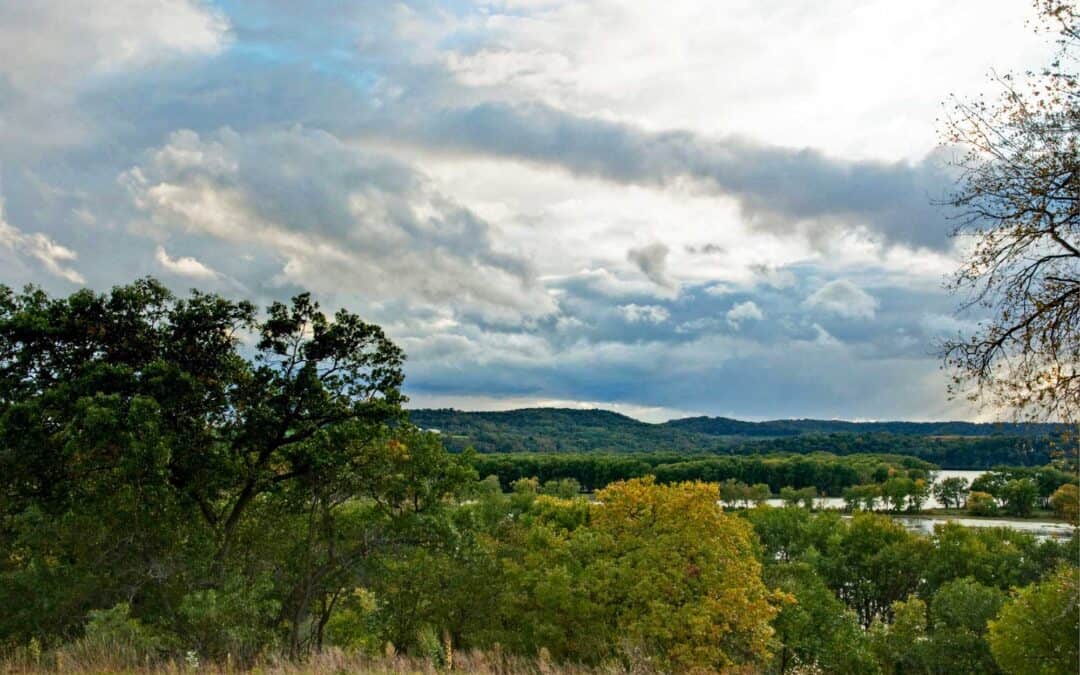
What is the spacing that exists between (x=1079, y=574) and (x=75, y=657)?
17098mm

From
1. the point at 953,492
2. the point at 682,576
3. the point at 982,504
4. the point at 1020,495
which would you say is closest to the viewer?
the point at 682,576

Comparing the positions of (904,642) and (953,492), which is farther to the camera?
(953,492)

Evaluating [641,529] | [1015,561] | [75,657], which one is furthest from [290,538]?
[1015,561]

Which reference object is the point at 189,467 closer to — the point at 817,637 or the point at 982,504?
the point at 817,637

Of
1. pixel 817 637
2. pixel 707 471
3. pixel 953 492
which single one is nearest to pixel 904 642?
pixel 817 637

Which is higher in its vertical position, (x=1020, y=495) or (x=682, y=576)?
(x=682, y=576)

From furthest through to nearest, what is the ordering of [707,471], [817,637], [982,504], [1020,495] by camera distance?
[707,471] < [982,504] < [1020,495] < [817,637]

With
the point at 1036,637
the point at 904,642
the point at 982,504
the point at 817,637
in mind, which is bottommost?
the point at 982,504

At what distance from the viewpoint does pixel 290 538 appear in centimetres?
2741

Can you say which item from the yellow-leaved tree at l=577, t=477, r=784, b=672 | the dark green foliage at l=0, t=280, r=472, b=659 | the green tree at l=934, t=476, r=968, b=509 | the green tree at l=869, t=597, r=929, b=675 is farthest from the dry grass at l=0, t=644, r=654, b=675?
the green tree at l=934, t=476, r=968, b=509

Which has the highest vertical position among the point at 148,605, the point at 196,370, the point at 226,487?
the point at 196,370

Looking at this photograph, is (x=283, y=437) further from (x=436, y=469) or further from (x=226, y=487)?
(x=436, y=469)

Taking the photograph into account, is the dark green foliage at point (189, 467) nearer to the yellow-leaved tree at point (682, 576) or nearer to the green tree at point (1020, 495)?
the yellow-leaved tree at point (682, 576)

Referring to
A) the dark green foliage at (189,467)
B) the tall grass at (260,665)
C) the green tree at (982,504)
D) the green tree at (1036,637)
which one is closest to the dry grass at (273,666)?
the tall grass at (260,665)
